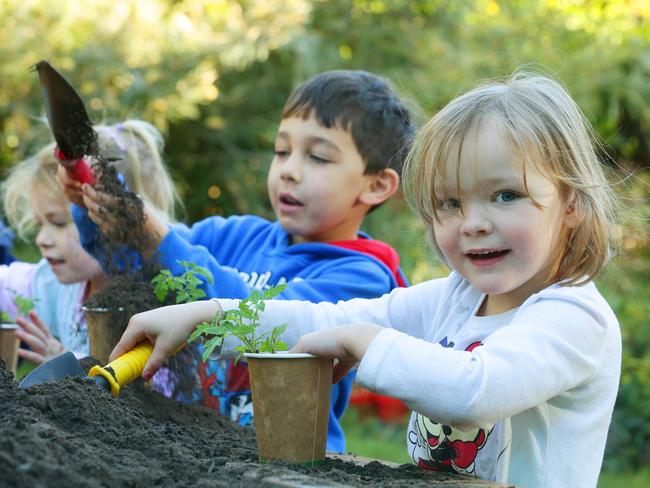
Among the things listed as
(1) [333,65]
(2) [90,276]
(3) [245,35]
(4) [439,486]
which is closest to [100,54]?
(3) [245,35]

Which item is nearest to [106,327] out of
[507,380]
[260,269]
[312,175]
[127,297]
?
[127,297]

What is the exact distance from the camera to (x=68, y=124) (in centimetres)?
269

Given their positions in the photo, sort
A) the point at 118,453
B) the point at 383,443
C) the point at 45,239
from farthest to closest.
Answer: the point at 383,443, the point at 45,239, the point at 118,453

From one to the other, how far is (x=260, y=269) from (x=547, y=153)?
4.99ft

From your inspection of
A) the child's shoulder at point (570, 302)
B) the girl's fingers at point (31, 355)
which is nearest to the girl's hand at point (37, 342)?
the girl's fingers at point (31, 355)

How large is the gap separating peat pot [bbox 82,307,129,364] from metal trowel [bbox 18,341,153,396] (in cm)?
30

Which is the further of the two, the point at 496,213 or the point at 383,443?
the point at 383,443

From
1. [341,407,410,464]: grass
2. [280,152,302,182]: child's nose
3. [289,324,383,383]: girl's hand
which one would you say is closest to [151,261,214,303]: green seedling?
[289,324,383,383]: girl's hand

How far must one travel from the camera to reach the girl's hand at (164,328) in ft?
7.00

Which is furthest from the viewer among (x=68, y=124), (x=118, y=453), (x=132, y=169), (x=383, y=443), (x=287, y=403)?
(x=383, y=443)

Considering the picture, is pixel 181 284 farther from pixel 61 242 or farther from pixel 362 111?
pixel 61 242

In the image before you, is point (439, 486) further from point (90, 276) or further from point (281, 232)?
point (90, 276)

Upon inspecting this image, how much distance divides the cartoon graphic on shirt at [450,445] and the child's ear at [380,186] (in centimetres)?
142

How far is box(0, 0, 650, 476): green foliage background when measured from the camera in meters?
6.00
